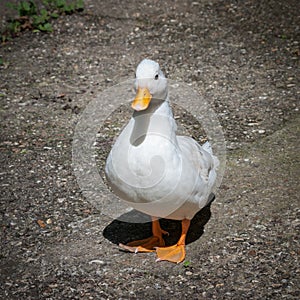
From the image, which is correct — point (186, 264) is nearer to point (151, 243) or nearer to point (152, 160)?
point (151, 243)

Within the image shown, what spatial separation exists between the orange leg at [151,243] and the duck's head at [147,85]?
0.99 metres

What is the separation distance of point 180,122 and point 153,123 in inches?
85.7

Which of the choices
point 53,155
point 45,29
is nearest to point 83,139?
point 53,155

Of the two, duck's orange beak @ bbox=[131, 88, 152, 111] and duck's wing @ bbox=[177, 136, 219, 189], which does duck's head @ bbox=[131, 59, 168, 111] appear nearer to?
duck's orange beak @ bbox=[131, 88, 152, 111]

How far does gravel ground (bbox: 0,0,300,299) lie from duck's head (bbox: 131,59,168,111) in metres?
1.14

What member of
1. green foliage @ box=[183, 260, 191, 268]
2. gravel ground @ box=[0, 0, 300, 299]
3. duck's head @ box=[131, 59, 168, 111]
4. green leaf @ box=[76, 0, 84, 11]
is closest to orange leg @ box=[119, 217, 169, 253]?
gravel ground @ box=[0, 0, 300, 299]

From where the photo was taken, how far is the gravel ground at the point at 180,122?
4.01 metres

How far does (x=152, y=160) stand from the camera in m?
3.70

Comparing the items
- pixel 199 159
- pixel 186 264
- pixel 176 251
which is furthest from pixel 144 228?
pixel 199 159

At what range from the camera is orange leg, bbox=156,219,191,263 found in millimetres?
4116

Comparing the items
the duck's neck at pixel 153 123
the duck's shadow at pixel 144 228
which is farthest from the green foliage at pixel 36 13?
the duck's neck at pixel 153 123

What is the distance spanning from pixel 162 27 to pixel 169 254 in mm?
4195

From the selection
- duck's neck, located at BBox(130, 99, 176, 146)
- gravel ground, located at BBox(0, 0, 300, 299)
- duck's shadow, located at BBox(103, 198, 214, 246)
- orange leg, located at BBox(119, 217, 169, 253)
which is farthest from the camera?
duck's shadow, located at BBox(103, 198, 214, 246)

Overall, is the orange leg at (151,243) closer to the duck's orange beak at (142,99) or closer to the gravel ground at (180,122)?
the gravel ground at (180,122)
